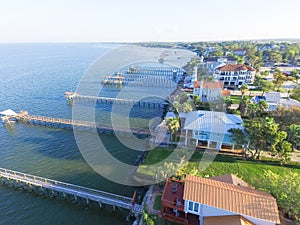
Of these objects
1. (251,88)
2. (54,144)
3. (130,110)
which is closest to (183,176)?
(54,144)

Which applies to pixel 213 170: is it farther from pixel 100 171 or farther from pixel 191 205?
pixel 100 171

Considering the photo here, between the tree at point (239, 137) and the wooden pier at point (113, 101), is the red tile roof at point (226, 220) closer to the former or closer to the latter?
the tree at point (239, 137)

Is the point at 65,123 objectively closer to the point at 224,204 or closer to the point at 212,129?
the point at 212,129

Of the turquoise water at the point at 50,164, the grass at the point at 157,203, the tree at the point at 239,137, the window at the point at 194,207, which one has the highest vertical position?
the tree at the point at 239,137

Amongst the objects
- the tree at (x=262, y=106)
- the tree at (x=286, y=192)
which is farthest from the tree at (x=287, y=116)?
the tree at (x=286, y=192)

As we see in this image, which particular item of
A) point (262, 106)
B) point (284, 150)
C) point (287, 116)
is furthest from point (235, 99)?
point (284, 150)

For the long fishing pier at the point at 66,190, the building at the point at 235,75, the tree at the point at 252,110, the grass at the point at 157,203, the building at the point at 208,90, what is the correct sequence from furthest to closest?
the building at the point at 235,75
the building at the point at 208,90
the tree at the point at 252,110
the long fishing pier at the point at 66,190
the grass at the point at 157,203
